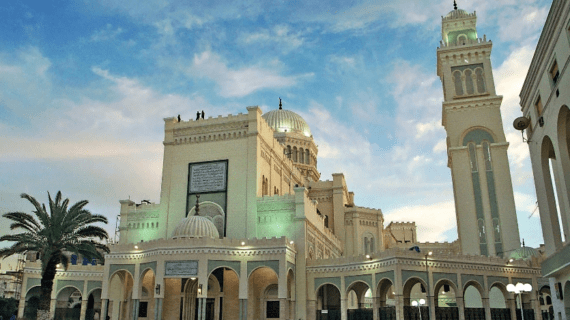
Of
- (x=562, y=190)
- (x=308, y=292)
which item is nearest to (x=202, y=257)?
(x=308, y=292)

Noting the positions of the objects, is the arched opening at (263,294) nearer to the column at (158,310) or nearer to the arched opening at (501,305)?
the column at (158,310)

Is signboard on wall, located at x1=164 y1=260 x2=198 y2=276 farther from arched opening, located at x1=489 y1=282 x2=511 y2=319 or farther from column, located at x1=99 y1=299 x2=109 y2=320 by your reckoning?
arched opening, located at x1=489 y1=282 x2=511 y2=319

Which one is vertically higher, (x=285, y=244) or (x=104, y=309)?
(x=285, y=244)

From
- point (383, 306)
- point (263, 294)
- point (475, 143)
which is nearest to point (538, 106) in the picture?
point (383, 306)

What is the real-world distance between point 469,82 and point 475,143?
291 inches

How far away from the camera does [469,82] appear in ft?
181

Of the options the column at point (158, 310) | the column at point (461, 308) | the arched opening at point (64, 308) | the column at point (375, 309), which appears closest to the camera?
the column at point (158, 310)

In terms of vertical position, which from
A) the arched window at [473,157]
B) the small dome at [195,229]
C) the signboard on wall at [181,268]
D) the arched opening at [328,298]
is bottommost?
the arched opening at [328,298]

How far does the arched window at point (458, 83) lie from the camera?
55156 mm

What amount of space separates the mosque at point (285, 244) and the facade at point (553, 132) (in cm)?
998

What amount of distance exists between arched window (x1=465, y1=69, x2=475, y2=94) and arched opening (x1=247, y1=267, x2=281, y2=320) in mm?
30900

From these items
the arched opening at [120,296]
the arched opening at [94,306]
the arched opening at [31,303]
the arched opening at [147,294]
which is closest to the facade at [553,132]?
the arched opening at [147,294]

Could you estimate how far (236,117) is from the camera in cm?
4478

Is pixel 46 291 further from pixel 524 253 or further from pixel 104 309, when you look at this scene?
pixel 524 253
